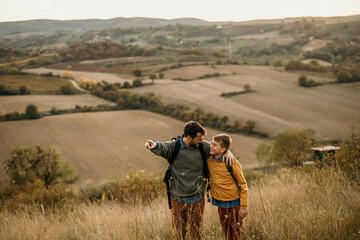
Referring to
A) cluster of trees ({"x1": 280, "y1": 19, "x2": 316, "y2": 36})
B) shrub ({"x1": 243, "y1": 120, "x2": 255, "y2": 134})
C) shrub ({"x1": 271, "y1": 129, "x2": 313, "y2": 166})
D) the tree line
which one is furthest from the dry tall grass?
cluster of trees ({"x1": 280, "y1": 19, "x2": 316, "y2": 36})

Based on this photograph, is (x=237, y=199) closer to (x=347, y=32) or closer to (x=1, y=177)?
(x=1, y=177)

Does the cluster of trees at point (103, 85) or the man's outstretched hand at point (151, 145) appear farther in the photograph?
the cluster of trees at point (103, 85)

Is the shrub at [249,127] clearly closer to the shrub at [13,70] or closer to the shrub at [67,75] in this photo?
the shrub at [67,75]

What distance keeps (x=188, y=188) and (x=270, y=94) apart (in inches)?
1615

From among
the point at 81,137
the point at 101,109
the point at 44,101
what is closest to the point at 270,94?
the point at 101,109

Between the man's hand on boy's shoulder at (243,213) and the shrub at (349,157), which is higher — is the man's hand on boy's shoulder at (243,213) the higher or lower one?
the higher one

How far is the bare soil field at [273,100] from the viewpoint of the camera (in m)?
33.0

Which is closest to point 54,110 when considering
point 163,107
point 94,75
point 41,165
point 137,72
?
point 41,165

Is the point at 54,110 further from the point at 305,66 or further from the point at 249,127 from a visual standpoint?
the point at 305,66

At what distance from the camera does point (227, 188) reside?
3.40m

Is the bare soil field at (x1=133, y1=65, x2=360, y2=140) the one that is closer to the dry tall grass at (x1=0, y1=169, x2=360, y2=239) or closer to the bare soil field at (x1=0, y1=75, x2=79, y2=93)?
the bare soil field at (x1=0, y1=75, x2=79, y2=93)

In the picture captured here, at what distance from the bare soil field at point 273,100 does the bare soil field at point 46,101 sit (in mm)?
7154

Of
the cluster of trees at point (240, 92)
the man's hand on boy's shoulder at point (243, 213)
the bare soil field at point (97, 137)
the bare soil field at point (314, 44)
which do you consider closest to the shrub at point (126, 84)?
the bare soil field at point (97, 137)

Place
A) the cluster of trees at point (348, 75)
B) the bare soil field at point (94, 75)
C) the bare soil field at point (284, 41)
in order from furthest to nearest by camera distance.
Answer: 1. the bare soil field at point (284, 41)
2. the bare soil field at point (94, 75)
3. the cluster of trees at point (348, 75)
